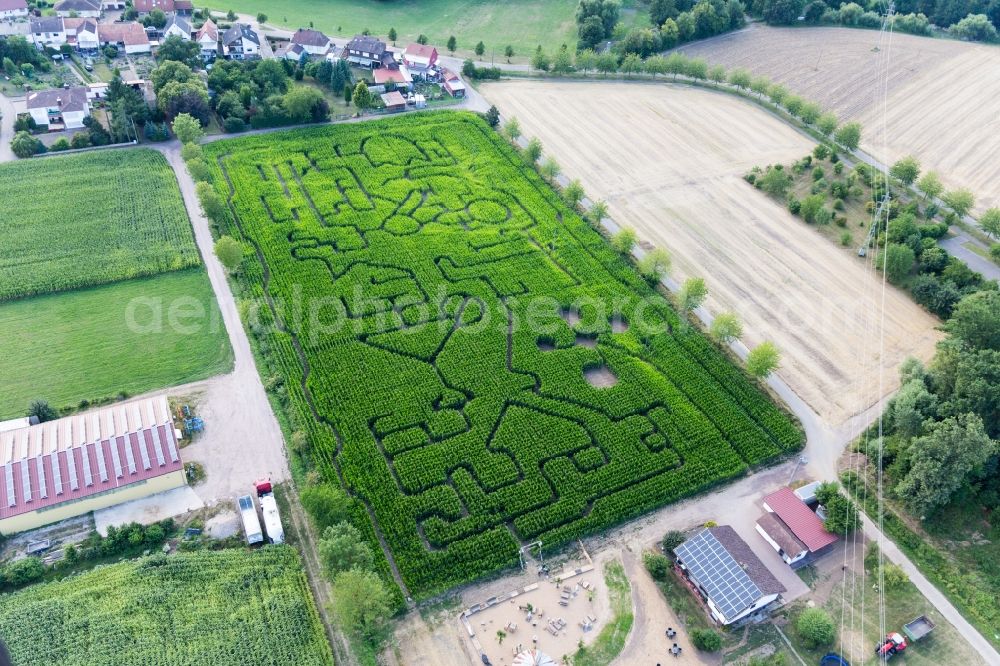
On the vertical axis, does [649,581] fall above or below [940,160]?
below

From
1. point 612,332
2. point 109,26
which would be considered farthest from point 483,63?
point 612,332

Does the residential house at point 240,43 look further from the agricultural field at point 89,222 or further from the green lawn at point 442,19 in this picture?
the agricultural field at point 89,222

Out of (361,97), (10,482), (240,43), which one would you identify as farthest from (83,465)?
(240,43)

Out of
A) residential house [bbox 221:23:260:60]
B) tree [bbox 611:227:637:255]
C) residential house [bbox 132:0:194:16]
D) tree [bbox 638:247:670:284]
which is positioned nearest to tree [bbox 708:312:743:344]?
tree [bbox 638:247:670:284]

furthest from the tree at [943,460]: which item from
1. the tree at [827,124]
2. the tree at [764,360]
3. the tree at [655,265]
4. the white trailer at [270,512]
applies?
the tree at [827,124]

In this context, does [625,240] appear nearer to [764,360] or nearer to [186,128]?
[764,360]

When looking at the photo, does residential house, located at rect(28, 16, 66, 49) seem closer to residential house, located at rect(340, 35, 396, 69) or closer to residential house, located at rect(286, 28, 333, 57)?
residential house, located at rect(286, 28, 333, 57)

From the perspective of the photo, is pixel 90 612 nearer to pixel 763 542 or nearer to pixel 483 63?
pixel 763 542
